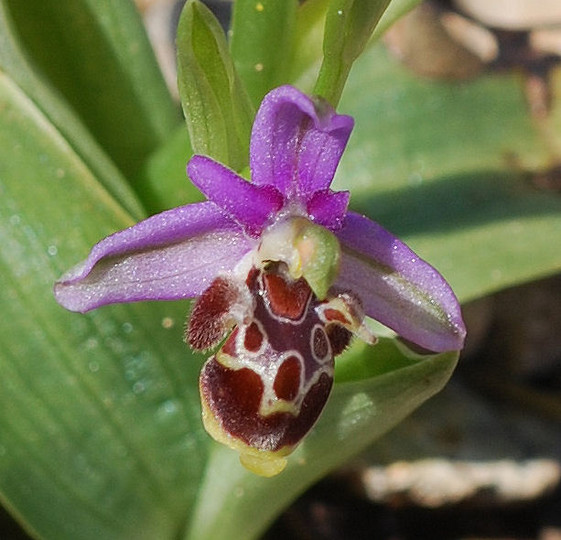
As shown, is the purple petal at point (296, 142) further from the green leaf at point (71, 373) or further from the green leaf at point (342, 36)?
the green leaf at point (71, 373)

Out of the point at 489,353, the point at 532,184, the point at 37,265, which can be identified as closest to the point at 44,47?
the point at 37,265

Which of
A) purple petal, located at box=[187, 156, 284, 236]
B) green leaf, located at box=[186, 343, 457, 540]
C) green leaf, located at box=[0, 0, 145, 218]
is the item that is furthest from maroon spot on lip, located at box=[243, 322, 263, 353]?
green leaf, located at box=[0, 0, 145, 218]

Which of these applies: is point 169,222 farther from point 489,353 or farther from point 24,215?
point 489,353

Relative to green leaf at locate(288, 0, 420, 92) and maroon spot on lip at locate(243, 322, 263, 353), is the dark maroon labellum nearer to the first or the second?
maroon spot on lip at locate(243, 322, 263, 353)

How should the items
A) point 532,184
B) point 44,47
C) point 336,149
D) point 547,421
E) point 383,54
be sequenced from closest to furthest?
1. point 336,149
2. point 44,47
3. point 532,184
4. point 383,54
5. point 547,421

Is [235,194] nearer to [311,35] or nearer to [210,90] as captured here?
[210,90]
